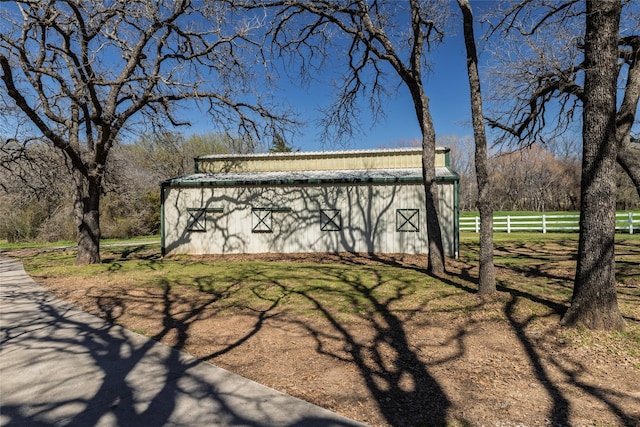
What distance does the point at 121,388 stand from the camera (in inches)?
133

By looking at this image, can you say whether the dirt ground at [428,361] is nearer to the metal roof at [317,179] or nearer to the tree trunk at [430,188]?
the tree trunk at [430,188]

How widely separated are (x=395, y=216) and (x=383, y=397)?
34.7 ft

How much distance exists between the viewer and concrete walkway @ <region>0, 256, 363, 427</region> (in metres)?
2.84

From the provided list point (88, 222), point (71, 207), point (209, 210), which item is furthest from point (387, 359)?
point (71, 207)

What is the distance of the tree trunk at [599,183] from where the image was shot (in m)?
4.72

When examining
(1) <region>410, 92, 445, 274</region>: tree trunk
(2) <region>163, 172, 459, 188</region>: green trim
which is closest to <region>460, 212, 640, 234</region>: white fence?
(2) <region>163, 172, 459, 188</region>: green trim

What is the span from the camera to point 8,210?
23453 millimetres

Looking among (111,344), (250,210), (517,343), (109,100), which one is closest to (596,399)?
(517,343)

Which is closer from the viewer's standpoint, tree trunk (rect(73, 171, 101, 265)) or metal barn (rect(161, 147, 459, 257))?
tree trunk (rect(73, 171, 101, 265))

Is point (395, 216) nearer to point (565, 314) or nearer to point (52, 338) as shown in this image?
point (565, 314)

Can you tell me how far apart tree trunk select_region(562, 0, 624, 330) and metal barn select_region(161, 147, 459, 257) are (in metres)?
8.05

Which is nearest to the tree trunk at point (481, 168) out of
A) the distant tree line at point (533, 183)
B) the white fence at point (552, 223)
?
the white fence at point (552, 223)

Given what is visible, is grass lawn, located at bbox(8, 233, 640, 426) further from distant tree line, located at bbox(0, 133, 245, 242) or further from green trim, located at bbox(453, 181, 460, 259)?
distant tree line, located at bbox(0, 133, 245, 242)

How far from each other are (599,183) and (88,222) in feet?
44.6
